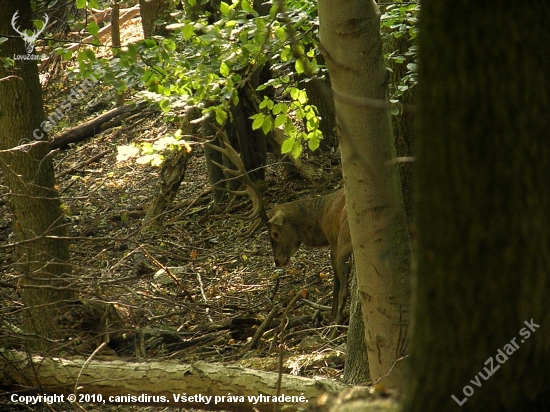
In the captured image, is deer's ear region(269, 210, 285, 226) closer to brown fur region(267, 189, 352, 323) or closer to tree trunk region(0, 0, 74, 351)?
brown fur region(267, 189, 352, 323)

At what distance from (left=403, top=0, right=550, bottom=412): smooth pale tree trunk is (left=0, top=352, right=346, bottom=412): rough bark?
303cm

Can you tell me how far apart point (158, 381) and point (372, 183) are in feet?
8.39

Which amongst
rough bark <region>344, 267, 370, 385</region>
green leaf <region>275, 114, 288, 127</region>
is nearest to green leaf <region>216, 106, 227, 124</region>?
green leaf <region>275, 114, 288, 127</region>

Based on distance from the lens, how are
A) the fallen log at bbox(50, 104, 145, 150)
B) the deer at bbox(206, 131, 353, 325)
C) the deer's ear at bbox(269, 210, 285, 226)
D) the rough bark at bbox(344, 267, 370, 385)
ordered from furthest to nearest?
the fallen log at bbox(50, 104, 145, 150) < the deer's ear at bbox(269, 210, 285, 226) < the deer at bbox(206, 131, 353, 325) < the rough bark at bbox(344, 267, 370, 385)

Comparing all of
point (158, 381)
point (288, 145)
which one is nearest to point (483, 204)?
point (288, 145)

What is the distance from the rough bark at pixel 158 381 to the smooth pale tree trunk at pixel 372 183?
917mm

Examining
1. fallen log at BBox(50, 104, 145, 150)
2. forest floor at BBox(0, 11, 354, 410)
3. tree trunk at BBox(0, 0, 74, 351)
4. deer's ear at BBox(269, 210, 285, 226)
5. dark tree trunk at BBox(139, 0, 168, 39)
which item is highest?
dark tree trunk at BBox(139, 0, 168, 39)

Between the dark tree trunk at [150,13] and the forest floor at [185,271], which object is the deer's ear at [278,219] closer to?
the forest floor at [185,271]

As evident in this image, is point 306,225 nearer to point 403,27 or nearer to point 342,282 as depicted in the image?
point 342,282

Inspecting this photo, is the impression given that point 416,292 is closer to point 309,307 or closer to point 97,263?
Answer: point 309,307

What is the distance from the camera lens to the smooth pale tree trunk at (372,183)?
353cm

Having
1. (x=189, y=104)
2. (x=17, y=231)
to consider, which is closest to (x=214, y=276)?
(x=17, y=231)

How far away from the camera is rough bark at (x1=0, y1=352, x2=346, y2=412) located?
4902 mm

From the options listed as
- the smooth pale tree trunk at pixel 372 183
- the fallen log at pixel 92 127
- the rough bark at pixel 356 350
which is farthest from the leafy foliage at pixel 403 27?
the fallen log at pixel 92 127
